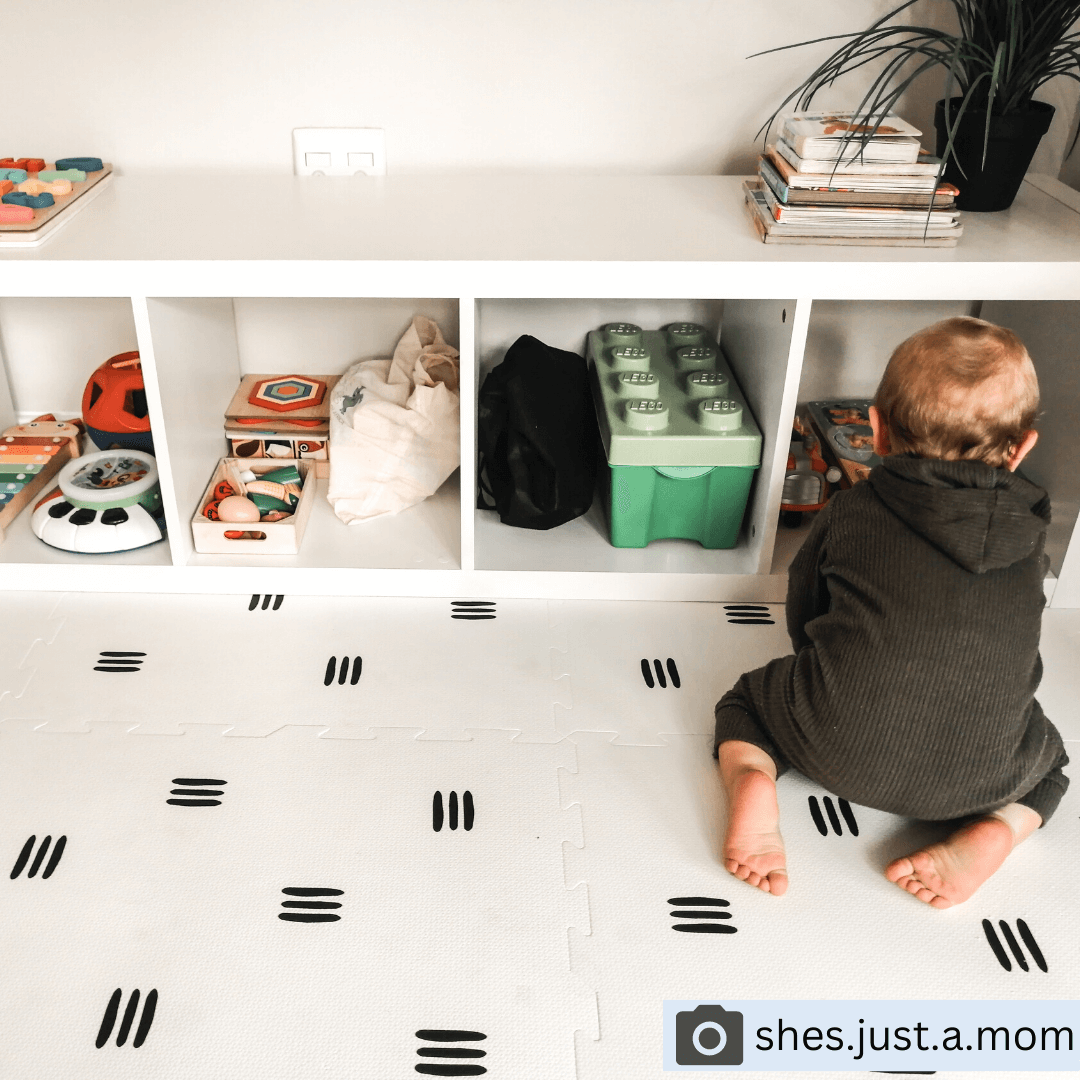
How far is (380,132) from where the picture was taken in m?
1.52

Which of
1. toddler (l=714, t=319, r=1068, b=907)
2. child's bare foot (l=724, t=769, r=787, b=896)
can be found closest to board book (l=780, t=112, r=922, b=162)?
toddler (l=714, t=319, r=1068, b=907)

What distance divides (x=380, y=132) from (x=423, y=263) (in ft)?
1.34

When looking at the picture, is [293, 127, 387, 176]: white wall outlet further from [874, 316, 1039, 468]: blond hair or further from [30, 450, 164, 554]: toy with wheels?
[874, 316, 1039, 468]: blond hair

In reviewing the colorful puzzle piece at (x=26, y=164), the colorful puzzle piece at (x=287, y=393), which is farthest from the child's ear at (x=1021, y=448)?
the colorful puzzle piece at (x=26, y=164)

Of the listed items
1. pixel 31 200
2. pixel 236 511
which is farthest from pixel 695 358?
pixel 31 200

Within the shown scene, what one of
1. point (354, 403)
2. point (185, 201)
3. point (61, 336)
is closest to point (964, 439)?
point (354, 403)

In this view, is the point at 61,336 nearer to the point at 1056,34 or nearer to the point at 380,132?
the point at 380,132

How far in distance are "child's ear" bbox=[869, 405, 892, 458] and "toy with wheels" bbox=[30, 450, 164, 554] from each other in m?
0.97

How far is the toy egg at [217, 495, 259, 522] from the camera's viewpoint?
147 centimetres

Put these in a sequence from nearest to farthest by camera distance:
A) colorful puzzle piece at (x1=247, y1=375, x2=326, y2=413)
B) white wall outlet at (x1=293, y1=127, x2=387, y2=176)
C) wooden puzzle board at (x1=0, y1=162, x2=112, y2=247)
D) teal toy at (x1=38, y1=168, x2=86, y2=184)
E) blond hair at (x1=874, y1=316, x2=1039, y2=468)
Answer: blond hair at (x1=874, y1=316, x2=1039, y2=468)
wooden puzzle board at (x1=0, y1=162, x2=112, y2=247)
teal toy at (x1=38, y1=168, x2=86, y2=184)
white wall outlet at (x1=293, y1=127, x2=387, y2=176)
colorful puzzle piece at (x1=247, y1=375, x2=326, y2=413)

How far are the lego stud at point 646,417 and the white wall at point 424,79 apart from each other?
400 mm

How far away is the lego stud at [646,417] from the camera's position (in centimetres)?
139

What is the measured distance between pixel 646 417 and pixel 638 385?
3.1 inches

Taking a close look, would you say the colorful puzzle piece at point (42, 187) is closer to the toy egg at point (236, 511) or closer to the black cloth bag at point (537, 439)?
the toy egg at point (236, 511)
